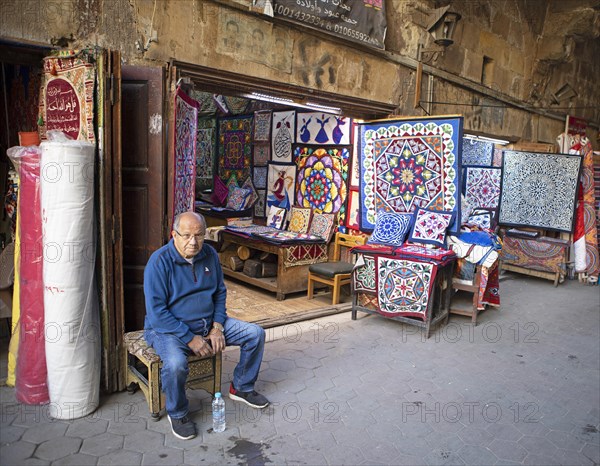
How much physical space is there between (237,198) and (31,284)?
5284 millimetres

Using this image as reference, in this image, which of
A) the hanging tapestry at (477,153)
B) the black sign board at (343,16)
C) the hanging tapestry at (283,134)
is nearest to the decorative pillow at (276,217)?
the hanging tapestry at (283,134)

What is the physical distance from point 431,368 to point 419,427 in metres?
1.09

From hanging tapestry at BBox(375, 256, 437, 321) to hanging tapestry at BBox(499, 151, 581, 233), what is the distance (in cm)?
423

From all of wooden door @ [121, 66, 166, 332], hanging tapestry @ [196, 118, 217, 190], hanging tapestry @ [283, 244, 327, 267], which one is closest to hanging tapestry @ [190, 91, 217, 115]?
hanging tapestry @ [196, 118, 217, 190]

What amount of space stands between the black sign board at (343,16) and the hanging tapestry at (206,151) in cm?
425

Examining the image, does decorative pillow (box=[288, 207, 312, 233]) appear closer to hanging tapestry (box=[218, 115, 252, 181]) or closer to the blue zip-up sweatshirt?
hanging tapestry (box=[218, 115, 252, 181])

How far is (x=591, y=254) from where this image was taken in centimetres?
826

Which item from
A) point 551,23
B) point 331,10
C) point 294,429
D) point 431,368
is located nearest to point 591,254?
point 551,23

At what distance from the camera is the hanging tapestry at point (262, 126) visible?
7904 mm

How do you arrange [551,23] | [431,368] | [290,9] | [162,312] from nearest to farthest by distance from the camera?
[162,312], [431,368], [290,9], [551,23]

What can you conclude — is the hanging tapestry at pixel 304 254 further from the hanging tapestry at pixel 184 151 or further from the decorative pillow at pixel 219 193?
the decorative pillow at pixel 219 193

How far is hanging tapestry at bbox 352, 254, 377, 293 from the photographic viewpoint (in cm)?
535

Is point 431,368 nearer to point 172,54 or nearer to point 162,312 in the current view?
point 162,312

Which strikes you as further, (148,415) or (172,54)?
(172,54)
